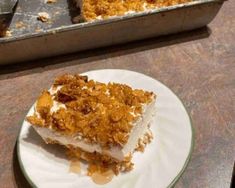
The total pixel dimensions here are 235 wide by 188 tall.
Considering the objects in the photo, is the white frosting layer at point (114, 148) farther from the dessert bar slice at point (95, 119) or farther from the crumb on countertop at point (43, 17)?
the crumb on countertop at point (43, 17)

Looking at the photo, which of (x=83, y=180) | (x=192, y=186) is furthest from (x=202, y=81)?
(x=83, y=180)

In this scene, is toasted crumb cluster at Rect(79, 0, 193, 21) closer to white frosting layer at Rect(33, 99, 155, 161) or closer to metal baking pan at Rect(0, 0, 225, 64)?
metal baking pan at Rect(0, 0, 225, 64)

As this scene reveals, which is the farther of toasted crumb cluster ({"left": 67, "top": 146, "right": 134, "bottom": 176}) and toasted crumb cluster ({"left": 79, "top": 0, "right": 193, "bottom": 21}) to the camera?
toasted crumb cluster ({"left": 79, "top": 0, "right": 193, "bottom": 21})

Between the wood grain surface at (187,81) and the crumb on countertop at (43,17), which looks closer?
the wood grain surface at (187,81)

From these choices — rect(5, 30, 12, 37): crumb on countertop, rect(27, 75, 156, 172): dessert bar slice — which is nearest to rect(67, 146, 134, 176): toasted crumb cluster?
rect(27, 75, 156, 172): dessert bar slice

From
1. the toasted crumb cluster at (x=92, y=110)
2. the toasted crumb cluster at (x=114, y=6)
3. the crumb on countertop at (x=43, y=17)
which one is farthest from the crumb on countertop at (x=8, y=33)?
the toasted crumb cluster at (x=92, y=110)

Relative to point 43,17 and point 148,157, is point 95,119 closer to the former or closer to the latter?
point 148,157

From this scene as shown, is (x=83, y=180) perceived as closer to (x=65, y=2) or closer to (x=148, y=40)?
(x=148, y=40)

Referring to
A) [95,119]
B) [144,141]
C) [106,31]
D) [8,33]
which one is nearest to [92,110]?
[95,119]
